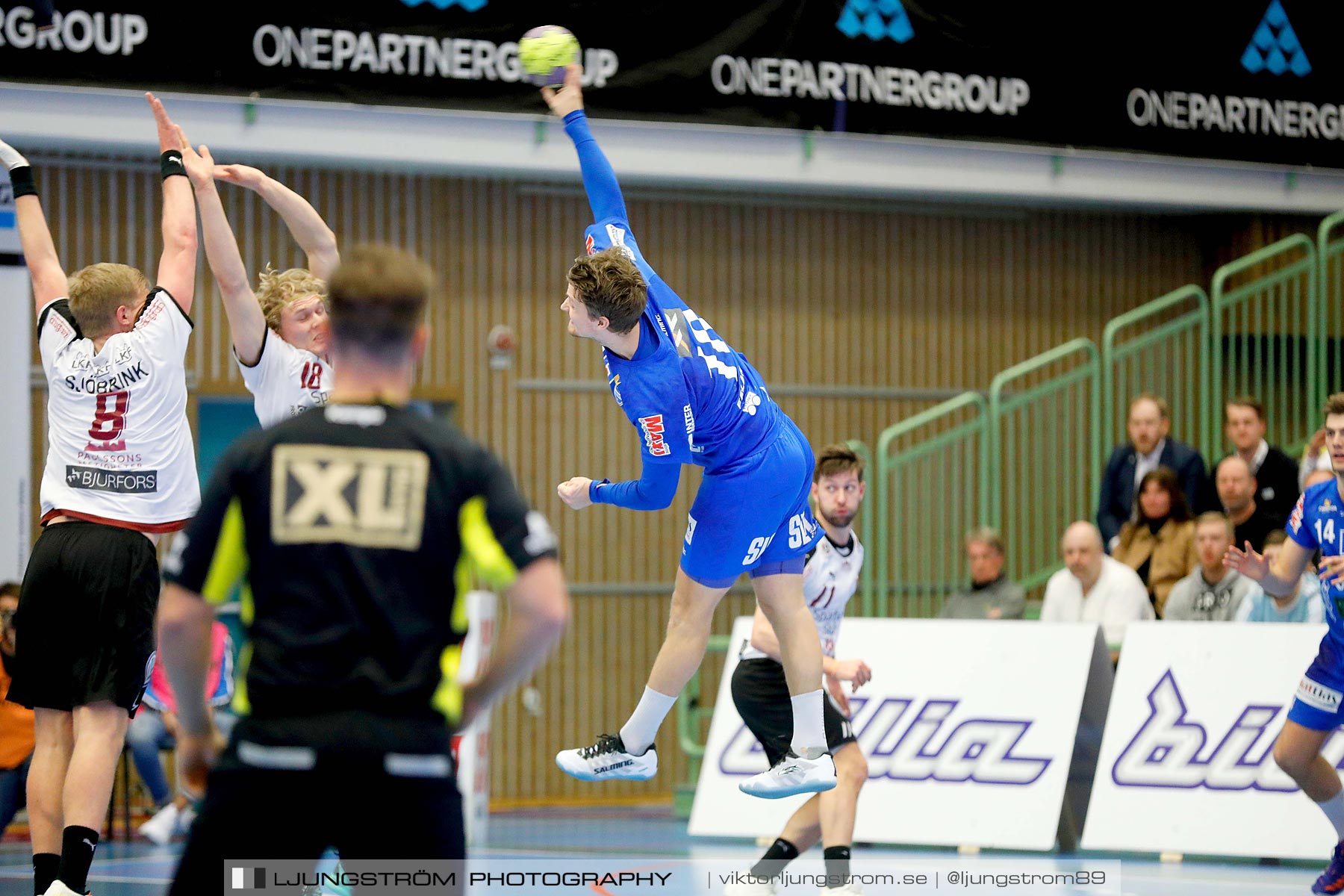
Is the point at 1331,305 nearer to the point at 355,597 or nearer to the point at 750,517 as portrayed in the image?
the point at 750,517

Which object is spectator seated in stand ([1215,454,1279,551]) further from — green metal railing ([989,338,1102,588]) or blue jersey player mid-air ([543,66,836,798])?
blue jersey player mid-air ([543,66,836,798])

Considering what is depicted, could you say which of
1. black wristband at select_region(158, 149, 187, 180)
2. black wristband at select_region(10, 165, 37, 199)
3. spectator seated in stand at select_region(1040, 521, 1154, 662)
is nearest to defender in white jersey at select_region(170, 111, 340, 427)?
black wristband at select_region(158, 149, 187, 180)

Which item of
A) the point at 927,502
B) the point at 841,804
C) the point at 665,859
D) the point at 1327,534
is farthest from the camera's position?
the point at 927,502

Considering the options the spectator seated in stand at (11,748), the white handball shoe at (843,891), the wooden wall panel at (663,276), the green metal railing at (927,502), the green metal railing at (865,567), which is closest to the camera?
the white handball shoe at (843,891)

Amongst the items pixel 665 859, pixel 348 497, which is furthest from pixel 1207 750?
pixel 348 497

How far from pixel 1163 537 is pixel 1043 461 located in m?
3.20

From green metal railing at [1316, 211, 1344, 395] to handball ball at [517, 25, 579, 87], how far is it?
8480mm

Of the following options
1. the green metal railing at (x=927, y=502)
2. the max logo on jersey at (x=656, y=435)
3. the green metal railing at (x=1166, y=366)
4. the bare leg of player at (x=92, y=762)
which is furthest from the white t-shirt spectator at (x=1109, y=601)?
the bare leg of player at (x=92, y=762)

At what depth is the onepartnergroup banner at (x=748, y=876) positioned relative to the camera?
296 inches

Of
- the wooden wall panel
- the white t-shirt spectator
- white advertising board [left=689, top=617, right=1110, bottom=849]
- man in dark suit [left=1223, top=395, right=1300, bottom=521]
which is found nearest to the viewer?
white advertising board [left=689, top=617, right=1110, bottom=849]

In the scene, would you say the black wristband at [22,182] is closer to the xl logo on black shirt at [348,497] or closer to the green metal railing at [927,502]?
the xl logo on black shirt at [348,497]

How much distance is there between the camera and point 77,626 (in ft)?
17.7

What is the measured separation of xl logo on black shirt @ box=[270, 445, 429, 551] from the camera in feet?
9.75

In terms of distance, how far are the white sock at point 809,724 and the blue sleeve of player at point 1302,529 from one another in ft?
9.28
